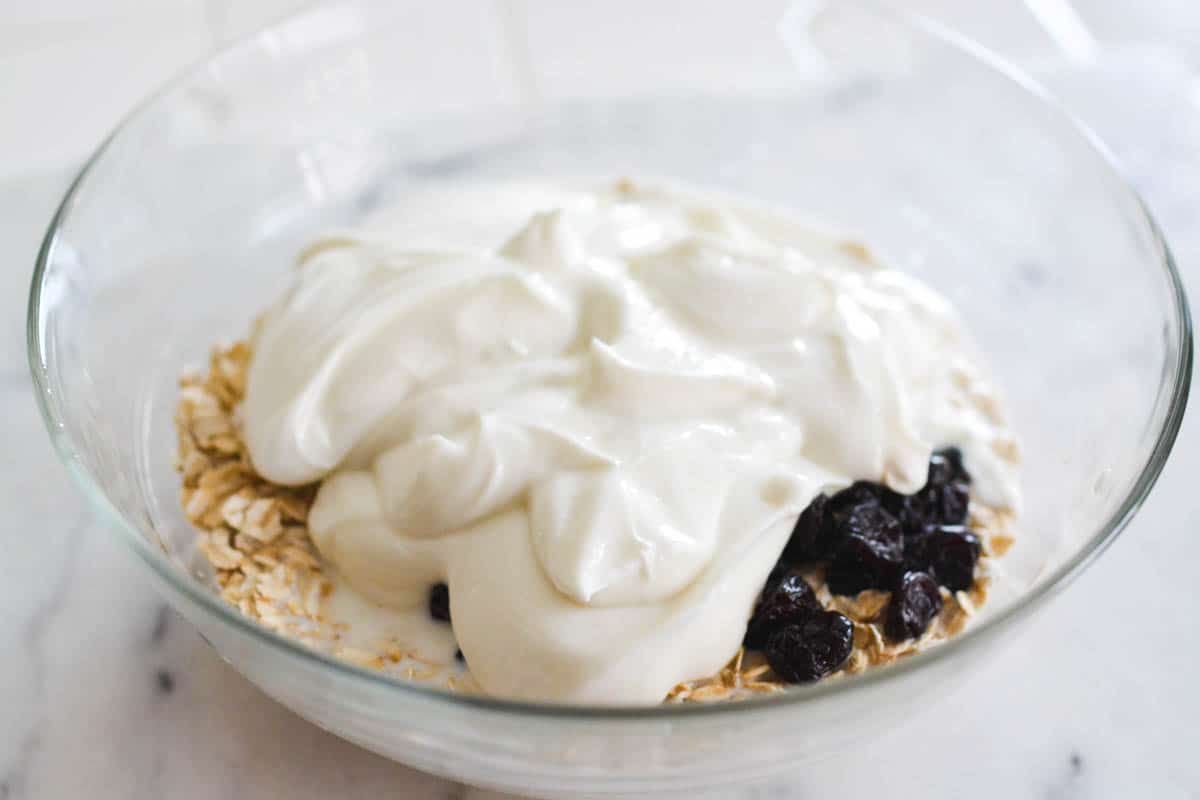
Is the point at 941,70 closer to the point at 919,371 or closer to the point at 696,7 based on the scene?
the point at 696,7

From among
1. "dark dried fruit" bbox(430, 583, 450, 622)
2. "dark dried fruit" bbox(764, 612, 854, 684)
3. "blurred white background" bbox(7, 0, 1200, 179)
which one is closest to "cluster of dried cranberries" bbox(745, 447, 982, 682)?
"dark dried fruit" bbox(764, 612, 854, 684)

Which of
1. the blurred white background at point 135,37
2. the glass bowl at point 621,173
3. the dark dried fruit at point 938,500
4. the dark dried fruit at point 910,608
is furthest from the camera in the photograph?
the blurred white background at point 135,37

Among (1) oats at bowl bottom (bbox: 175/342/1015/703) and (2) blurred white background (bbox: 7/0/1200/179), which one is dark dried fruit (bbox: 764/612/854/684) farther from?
(2) blurred white background (bbox: 7/0/1200/179)

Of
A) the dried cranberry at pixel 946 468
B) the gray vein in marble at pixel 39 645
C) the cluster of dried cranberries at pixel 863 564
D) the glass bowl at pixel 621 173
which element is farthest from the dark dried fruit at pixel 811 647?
the gray vein in marble at pixel 39 645

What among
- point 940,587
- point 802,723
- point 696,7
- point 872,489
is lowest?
point 940,587

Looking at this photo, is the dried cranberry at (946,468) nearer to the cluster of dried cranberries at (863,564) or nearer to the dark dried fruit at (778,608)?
the cluster of dried cranberries at (863,564)

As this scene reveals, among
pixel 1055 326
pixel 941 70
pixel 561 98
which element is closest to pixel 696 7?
pixel 561 98
